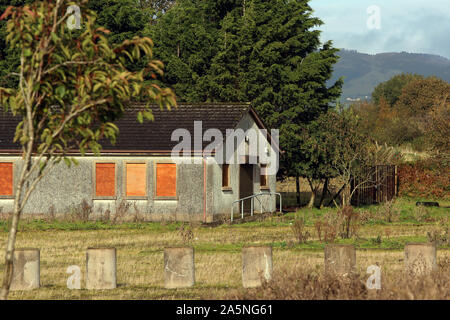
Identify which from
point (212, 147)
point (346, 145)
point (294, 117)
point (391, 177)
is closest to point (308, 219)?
point (212, 147)

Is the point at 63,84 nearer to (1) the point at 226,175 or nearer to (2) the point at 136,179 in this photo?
(2) the point at 136,179

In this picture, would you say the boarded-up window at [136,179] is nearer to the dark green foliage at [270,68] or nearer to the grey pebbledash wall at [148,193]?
the grey pebbledash wall at [148,193]

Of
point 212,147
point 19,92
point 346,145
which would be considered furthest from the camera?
point 346,145

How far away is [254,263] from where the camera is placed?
15578mm

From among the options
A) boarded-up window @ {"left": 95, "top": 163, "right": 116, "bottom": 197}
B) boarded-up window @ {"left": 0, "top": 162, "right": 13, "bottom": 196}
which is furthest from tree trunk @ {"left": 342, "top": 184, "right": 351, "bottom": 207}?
boarded-up window @ {"left": 0, "top": 162, "right": 13, "bottom": 196}

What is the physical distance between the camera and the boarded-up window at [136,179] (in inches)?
1345

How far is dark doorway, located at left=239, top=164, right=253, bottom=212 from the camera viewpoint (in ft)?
119

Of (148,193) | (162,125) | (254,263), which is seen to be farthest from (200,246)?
(162,125)

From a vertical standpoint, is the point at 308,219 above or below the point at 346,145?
below

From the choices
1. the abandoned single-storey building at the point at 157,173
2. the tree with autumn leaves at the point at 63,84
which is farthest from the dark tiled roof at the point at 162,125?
the tree with autumn leaves at the point at 63,84

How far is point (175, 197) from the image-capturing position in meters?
33.8
